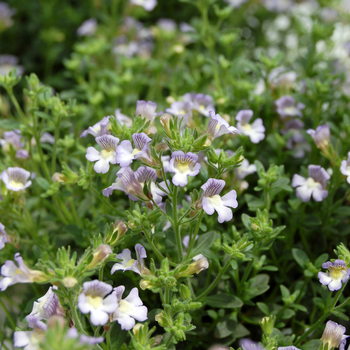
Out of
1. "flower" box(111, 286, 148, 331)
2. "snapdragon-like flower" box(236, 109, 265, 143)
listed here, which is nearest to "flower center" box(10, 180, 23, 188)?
"flower" box(111, 286, 148, 331)

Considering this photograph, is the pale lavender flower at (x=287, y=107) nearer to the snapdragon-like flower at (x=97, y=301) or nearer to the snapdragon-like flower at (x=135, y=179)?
the snapdragon-like flower at (x=135, y=179)

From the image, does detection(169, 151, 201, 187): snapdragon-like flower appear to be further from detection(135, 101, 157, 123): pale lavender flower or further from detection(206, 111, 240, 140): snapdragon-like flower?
detection(135, 101, 157, 123): pale lavender flower

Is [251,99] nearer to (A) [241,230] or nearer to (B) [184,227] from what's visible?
(A) [241,230]

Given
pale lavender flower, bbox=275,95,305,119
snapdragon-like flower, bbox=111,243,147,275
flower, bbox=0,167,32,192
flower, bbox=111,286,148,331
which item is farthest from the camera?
pale lavender flower, bbox=275,95,305,119

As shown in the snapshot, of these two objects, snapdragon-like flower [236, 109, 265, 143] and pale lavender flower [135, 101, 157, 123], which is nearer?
pale lavender flower [135, 101, 157, 123]

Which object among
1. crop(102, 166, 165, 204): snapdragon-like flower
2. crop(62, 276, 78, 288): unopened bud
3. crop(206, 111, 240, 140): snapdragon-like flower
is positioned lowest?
crop(62, 276, 78, 288): unopened bud

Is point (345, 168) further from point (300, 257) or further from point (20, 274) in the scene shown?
point (20, 274)
